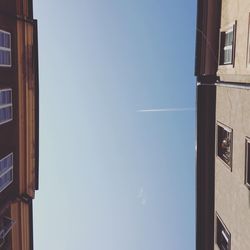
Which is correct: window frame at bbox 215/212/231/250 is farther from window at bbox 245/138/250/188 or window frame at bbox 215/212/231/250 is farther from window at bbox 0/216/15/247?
window at bbox 0/216/15/247

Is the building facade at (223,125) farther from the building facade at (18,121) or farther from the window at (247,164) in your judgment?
the building facade at (18,121)

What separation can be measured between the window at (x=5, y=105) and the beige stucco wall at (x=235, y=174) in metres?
11.3

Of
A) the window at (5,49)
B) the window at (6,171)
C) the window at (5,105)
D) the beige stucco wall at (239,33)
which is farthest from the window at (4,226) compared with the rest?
the beige stucco wall at (239,33)

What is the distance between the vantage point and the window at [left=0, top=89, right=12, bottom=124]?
61.3 feet

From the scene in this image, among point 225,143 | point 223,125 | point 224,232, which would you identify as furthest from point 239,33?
point 224,232

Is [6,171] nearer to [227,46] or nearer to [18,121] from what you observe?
[18,121]

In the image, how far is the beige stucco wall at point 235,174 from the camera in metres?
18.1

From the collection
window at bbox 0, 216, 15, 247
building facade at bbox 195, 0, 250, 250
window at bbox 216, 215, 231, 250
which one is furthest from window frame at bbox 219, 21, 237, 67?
window at bbox 0, 216, 15, 247

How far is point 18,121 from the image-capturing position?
20828 mm

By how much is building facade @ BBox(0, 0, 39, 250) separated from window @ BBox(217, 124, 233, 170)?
34.9 ft

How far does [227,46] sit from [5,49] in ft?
37.9

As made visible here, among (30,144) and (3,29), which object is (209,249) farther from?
(3,29)

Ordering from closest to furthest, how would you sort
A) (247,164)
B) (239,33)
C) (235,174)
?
(247,164) < (239,33) < (235,174)

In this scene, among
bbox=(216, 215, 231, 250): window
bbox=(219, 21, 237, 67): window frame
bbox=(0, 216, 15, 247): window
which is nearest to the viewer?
bbox=(0, 216, 15, 247): window
